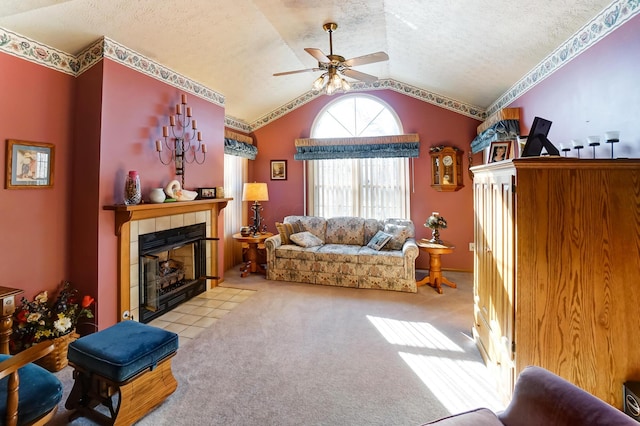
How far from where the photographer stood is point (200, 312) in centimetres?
353

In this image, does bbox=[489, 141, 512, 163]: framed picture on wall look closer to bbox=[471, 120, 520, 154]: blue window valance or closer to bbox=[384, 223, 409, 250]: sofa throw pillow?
bbox=[471, 120, 520, 154]: blue window valance

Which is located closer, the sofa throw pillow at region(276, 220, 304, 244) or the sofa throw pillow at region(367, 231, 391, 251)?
the sofa throw pillow at region(367, 231, 391, 251)

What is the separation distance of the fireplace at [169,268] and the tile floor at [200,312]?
110 mm

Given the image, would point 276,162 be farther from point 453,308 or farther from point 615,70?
point 615,70

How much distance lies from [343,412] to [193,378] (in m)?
1.18

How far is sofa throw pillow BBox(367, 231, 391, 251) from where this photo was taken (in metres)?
4.50

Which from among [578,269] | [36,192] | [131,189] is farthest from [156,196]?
[578,269]

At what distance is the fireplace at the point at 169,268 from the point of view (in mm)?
3227

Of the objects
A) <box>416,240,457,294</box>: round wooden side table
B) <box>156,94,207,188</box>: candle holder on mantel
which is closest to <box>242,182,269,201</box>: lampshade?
<box>156,94,207,188</box>: candle holder on mantel

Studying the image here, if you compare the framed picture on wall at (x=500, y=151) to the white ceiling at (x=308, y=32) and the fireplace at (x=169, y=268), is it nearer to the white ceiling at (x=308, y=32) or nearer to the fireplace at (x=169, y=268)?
the white ceiling at (x=308, y=32)

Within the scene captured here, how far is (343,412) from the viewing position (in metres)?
1.91

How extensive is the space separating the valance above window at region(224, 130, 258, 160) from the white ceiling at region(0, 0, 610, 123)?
2.52 ft

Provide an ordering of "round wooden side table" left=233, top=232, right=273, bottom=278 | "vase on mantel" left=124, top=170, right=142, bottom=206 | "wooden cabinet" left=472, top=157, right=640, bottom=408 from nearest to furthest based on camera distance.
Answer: "wooden cabinet" left=472, top=157, right=640, bottom=408, "vase on mantel" left=124, top=170, right=142, bottom=206, "round wooden side table" left=233, top=232, right=273, bottom=278

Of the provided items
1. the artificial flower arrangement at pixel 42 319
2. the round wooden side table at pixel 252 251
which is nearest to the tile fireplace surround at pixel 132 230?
the artificial flower arrangement at pixel 42 319
